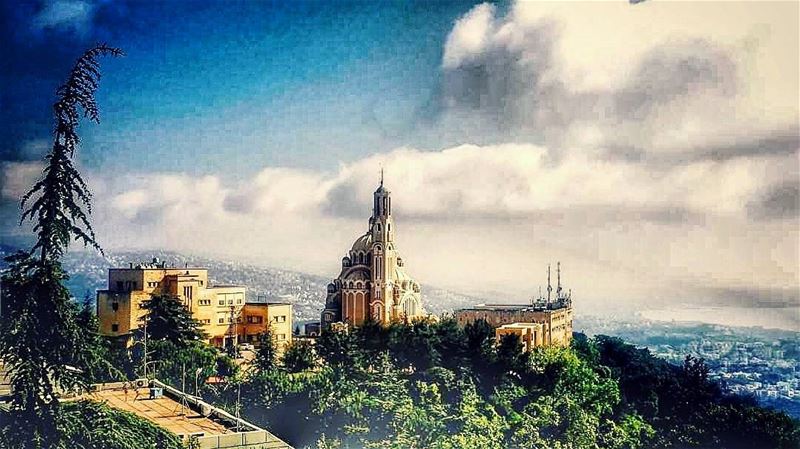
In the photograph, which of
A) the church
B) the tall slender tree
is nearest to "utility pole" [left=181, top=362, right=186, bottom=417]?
the tall slender tree

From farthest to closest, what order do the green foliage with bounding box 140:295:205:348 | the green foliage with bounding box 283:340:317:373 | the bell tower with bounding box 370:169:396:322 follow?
the green foliage with bounding box 283:340:317:373, the bell tower with bounding box 370:169:396:322, the green foliage with bounding box 140:295:205:348

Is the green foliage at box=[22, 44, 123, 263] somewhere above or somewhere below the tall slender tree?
above

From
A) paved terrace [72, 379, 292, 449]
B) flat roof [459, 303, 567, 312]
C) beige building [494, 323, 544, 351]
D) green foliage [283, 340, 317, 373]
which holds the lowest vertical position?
paved terrace [72, 379, 292, 449]

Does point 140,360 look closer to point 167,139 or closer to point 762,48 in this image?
point 167,139

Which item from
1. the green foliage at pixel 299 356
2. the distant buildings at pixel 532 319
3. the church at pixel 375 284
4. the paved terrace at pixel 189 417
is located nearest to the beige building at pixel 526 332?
the distant buildings at pixel 532 319

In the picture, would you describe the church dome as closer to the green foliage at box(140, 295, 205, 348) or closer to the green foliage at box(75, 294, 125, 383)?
the green foliage at box(140, 295, 205, 348)

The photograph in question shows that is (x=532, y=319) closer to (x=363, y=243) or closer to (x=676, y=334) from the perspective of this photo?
(x=676, y=334)

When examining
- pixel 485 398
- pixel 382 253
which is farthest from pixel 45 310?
pixel 485 398
